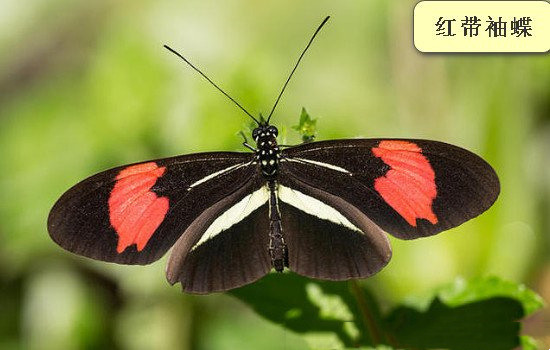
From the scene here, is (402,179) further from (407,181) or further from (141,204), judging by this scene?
(141,204)

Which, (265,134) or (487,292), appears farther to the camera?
(487,292)

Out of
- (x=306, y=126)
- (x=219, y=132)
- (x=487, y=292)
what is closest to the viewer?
(x=306, y=126)

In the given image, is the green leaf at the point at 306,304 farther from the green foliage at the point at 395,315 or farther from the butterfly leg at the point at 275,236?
the butterfly leg at the point at 275,236

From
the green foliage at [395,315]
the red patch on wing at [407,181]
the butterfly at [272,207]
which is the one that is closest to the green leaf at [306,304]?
the green foliage at [395,315]

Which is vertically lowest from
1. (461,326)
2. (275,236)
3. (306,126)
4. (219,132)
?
(461,326)

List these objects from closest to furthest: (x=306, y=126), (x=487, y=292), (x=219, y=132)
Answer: (x=306, y=126) < (x=487, y=292) < (x=219, y=132)

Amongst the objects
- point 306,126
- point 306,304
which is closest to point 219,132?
point 306,304

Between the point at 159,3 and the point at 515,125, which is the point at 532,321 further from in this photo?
the point at 159,3

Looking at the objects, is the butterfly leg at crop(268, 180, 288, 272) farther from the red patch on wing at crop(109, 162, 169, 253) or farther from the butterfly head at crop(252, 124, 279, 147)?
the red patch on wing at crop(109, 162, 169, 253)
